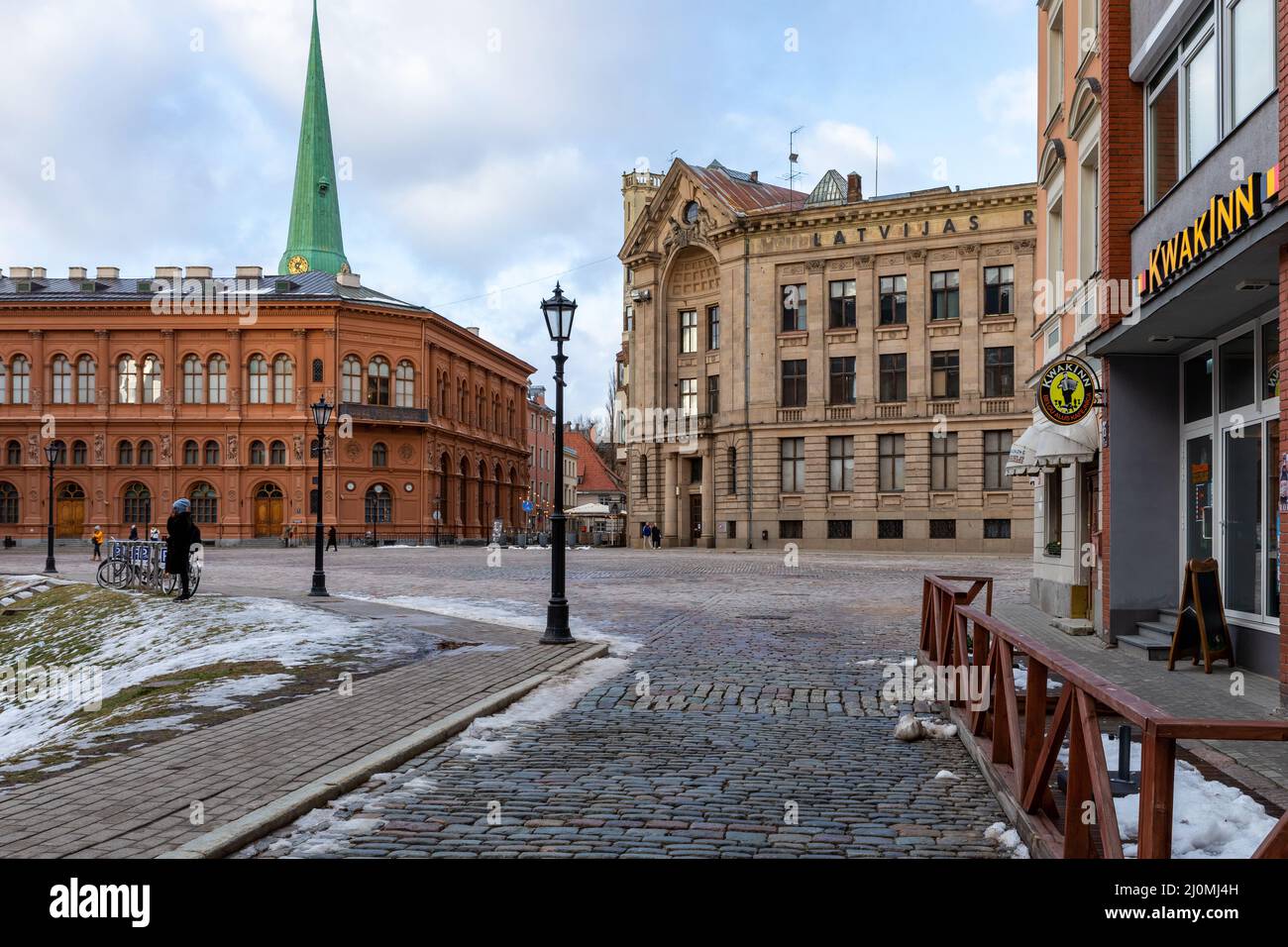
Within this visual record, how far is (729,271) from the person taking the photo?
5481 cm

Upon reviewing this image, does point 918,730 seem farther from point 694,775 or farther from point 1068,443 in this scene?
point 1068,443

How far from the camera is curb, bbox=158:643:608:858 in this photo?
505 cm

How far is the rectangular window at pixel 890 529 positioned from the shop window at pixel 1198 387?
1474 inches

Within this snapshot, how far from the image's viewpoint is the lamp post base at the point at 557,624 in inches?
529

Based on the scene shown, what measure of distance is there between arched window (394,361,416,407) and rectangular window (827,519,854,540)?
28924 millimetres

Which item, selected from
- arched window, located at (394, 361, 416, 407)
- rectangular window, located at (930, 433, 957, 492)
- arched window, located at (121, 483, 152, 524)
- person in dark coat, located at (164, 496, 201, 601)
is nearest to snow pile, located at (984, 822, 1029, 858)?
person in dark coat, located at (164, 496, 201, 601)

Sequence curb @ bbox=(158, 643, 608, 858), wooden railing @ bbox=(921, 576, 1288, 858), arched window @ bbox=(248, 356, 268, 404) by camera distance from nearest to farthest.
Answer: wooden railing @ bbox=(921, 576, 1288, 858) < curb @ bbox=(158, 643, 608, 858) < arched window @ bbox=(248, 356, 268, 404)

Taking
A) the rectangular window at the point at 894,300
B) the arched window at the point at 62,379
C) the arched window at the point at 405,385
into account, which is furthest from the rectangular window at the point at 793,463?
the arched window at the point at 62,379

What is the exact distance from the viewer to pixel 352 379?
65.8m

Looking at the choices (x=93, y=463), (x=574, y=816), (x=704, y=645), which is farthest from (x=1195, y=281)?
(x=93, y=463)

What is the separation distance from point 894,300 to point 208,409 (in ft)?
131

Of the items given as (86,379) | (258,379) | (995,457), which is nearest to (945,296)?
(995,457)

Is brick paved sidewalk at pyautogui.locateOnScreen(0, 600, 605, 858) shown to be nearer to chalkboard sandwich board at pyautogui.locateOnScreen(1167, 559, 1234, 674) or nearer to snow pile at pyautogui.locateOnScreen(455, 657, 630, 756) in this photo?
snow pile at pyautogui.locateOnScreen(455, 657, 630, 756)
